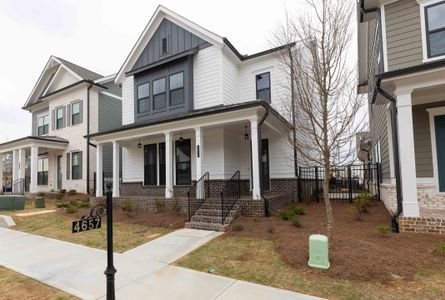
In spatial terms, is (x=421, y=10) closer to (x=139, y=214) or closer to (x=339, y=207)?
(x=339, y=207)

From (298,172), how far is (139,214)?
23.6 ft

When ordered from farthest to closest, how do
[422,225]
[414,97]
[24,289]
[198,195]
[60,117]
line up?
[60,117] → [198,195] → [414,97] → [422,225] → [24,289]

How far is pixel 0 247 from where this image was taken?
7.33 m

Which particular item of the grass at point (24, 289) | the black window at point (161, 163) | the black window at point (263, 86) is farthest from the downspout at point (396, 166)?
the black window at point (161, 163)

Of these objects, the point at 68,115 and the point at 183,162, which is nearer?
the point at 183,162

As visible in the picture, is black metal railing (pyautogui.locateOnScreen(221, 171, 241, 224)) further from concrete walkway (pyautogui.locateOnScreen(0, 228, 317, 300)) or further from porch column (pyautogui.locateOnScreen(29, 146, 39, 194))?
porch column (pyautogui.locateOnScreen(29, 146, 39, 194))

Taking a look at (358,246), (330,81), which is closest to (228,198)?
(358,246)

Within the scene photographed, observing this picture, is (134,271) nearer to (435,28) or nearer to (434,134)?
(434,134)

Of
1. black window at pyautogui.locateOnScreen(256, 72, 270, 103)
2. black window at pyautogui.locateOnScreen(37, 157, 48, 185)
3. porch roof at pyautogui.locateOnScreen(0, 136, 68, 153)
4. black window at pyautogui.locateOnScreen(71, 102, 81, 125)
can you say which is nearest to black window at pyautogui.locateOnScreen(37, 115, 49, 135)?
black window at pyautogui.locateOnScreen(37, 157, 48, 185)

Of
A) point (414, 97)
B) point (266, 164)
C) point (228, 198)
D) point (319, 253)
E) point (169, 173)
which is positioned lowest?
point (319, 253)

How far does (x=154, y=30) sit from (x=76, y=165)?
419 inches

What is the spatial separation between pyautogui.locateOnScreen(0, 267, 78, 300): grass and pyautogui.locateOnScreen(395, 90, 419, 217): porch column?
24.5 ft

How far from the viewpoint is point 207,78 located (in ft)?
40.4

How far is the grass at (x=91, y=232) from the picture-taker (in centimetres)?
717
